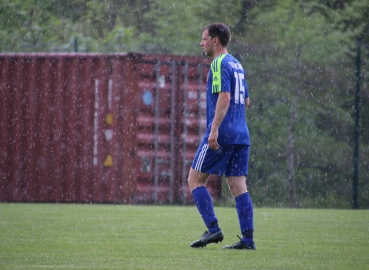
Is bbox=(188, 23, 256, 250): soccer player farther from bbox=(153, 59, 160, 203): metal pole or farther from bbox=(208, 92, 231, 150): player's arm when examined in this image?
bbox=(153, 59, 160, 203): metal pole

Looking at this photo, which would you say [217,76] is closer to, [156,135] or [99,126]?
[99,126]

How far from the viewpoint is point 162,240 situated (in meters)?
8.15

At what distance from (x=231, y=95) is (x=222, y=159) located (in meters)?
0.55

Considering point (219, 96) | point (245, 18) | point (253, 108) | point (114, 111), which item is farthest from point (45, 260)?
point (245, 18)

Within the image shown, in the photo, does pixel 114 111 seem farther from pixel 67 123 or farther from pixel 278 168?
pixel 278 168

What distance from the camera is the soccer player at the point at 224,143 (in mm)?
7367

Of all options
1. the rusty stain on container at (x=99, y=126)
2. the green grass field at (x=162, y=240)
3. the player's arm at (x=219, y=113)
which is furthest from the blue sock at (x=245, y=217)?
the rusty stain on container at (x=99, y=126)

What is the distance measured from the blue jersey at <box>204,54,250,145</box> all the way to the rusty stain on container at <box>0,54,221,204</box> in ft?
24.8

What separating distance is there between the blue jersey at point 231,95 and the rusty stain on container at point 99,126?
7561 millimetres

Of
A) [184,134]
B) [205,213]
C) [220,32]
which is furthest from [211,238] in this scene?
[184,134]

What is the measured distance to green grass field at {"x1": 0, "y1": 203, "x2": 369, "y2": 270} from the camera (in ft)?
21.0

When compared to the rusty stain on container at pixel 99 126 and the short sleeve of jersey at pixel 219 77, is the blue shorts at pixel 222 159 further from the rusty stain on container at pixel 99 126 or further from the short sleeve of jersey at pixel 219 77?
the rusty stain on container at pixel 99 126

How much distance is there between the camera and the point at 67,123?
15.1 meters

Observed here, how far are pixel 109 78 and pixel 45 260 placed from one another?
878 centimetres
